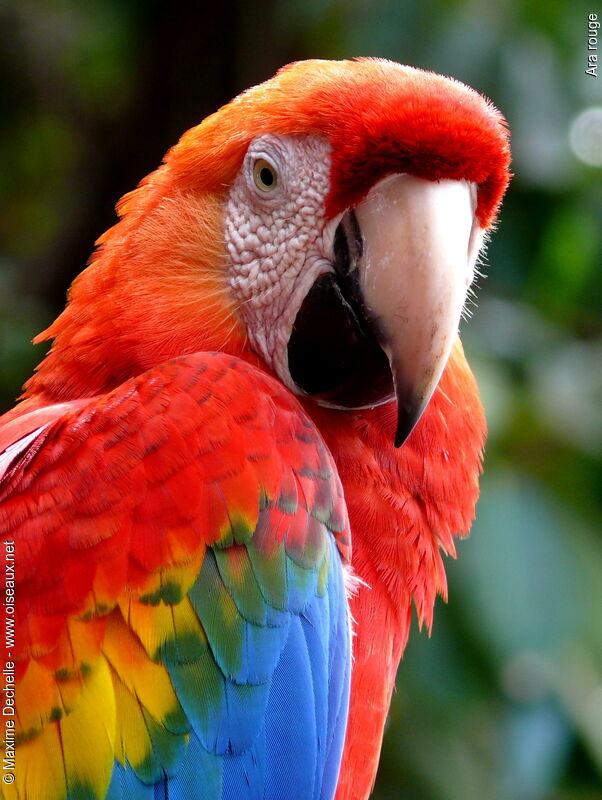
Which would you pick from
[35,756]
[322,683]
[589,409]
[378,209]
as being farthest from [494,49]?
[35,756]

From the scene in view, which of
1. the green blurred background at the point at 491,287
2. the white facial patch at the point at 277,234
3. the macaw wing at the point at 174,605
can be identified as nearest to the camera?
the macaw wing at the point at 174,605

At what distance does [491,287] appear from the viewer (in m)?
2.53

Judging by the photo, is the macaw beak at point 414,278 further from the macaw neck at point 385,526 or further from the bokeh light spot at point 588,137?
the bokeh light spot at point 588,137

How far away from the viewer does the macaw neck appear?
1.25 m

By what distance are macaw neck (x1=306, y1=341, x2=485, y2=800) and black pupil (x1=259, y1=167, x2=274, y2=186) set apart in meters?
0.29

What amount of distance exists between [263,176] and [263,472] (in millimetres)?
396

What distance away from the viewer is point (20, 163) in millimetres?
3178

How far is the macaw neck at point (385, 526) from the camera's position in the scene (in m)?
1.25

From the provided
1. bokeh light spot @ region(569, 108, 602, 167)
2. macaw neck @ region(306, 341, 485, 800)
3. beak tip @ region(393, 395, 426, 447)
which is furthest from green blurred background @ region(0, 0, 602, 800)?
beak tip @ region(393, 395, 426, 447)

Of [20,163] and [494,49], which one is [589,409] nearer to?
[494,49]

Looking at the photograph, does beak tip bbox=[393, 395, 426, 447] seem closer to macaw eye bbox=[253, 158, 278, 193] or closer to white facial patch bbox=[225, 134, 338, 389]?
white facial patch bbox=[225, 134, 338, 389]

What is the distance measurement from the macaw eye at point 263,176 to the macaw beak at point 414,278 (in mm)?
156

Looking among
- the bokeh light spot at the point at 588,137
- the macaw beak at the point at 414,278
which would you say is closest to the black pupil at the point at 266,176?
the macaw beak at the point at 414,278

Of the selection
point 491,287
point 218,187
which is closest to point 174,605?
point 218,187
